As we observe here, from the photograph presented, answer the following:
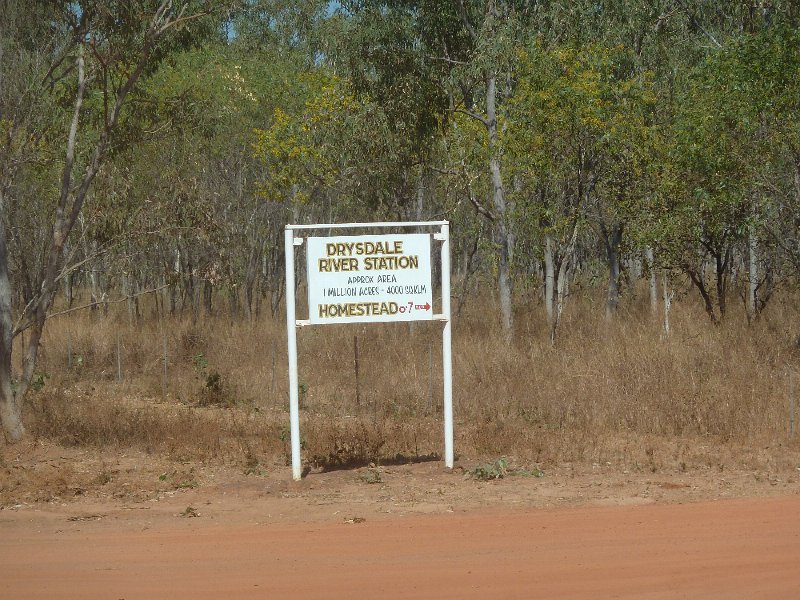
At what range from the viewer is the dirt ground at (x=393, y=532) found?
23.8ft

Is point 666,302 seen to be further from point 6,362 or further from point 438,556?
point 438,556

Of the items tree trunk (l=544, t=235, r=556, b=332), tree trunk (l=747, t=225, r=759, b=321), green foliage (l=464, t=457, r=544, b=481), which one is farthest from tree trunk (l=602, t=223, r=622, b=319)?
green foliage (l=464, t=457, r=544, b=481)

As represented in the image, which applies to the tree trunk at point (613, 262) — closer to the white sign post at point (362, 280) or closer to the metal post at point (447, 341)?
the metal post at point (447, 341)

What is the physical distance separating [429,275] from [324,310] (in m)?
1.12

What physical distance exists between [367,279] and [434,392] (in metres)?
5.71

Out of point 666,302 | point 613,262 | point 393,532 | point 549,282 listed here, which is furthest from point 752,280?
point 393,532

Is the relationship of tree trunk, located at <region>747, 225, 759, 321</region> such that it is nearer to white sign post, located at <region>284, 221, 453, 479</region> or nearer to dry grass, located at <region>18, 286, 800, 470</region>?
dry grass, located at <region>18, 286, 800, 470</region>

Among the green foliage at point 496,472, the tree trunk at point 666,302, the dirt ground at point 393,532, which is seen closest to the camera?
the dirt ground at point 393,532

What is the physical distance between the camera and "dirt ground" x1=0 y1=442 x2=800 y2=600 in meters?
7.25

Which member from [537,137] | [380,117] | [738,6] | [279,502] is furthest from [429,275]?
[738,6]

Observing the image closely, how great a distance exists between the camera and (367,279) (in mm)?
10820

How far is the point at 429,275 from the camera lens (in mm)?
10906

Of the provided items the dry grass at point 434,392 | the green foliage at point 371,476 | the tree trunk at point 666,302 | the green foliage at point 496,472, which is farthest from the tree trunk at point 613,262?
the green foliage at point 371,476

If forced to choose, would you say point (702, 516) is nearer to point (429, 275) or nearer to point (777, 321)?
point (429, 275)
